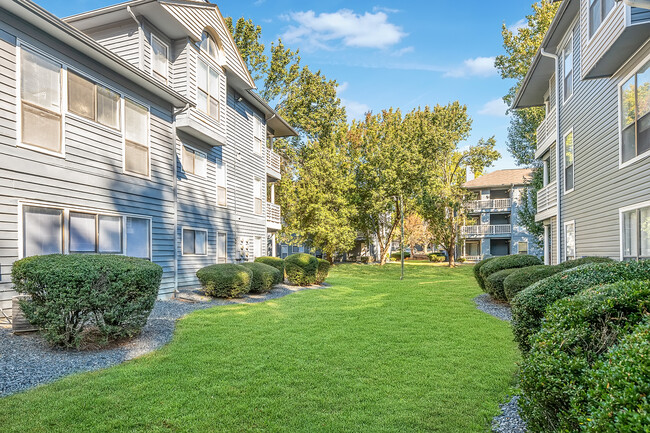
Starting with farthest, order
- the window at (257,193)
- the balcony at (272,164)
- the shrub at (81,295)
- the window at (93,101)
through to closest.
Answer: the balcony at (272,164) < the window at (257,193) < the window at (93,101) < the shrub at (81,295)

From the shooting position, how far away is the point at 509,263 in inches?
437

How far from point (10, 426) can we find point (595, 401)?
4.39 metres

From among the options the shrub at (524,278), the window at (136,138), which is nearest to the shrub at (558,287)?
the shrub at (524,278)

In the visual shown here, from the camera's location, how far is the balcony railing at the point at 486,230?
113ft

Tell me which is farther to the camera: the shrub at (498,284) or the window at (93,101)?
the shrub at (498,284)

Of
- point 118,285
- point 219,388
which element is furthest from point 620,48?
point 118,285

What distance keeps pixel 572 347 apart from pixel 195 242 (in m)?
12.2

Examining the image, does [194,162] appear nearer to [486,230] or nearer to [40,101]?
[40,101]

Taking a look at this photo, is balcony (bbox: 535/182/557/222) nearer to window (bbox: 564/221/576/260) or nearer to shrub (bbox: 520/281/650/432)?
window (bbox: 564/221/576/260)

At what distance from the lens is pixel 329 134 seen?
30656 millimetres

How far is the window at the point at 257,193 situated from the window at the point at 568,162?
12631mm

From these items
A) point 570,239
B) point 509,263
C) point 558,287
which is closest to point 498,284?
Answer: point 509,263

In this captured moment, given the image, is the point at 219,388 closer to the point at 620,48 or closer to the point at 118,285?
the point at 118,285

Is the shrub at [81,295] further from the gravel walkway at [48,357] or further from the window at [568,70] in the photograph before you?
the window at [568,70]
